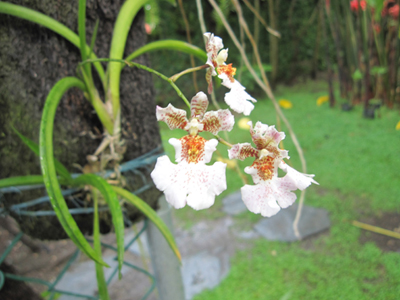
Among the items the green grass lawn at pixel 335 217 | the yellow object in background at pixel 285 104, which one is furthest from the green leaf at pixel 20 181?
the yellow object in background at pixel 285 104

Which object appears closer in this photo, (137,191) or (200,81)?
(137,191)

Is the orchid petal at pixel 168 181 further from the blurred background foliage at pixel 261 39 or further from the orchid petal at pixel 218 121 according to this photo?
the blurred background foliage at pixel 261 39

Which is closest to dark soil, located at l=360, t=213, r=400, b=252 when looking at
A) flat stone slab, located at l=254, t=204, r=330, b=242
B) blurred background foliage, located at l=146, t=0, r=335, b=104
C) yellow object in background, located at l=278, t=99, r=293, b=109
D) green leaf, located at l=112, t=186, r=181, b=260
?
flat stone slab, located at l=254, t=204, r=330, b=242

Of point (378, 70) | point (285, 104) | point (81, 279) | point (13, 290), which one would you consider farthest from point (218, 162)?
point (285, 104)

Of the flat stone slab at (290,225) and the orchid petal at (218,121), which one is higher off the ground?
the orchid petal at (218,121)

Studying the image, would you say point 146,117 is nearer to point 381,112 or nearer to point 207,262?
point 207,262

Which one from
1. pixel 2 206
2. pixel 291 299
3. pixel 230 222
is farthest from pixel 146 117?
pixel 230 222
